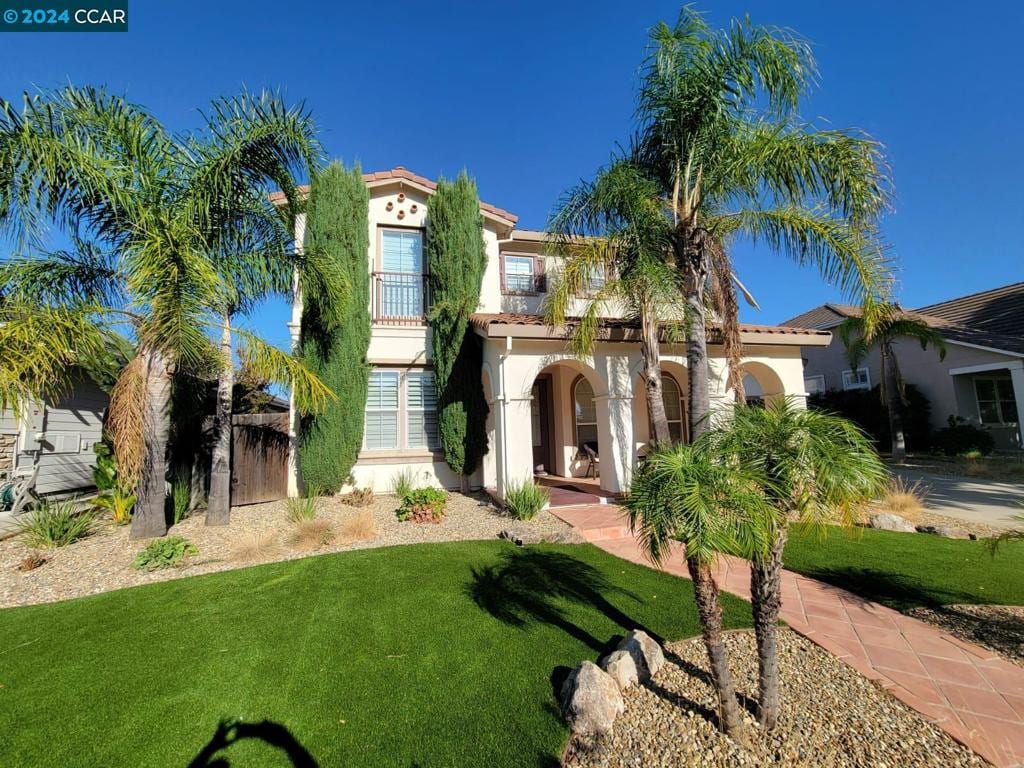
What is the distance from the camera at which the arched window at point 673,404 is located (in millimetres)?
13867

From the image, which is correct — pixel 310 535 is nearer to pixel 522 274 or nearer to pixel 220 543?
pixel 220 543

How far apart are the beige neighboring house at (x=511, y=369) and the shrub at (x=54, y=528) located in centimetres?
394

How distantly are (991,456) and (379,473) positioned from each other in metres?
22.3

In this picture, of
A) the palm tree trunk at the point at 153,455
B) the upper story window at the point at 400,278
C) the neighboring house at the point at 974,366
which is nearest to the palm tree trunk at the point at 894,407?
the neighboring house at the point at 974,366

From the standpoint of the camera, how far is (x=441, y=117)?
12141mm

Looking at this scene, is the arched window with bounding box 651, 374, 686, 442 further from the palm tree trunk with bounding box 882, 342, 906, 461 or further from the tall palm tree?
the palm tree trunk with bounding box 882, 342, 906, 461

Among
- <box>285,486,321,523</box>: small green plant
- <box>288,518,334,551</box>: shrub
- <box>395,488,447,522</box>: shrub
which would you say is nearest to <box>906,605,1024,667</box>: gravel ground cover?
<box>395,488,447,522</box>: shrub

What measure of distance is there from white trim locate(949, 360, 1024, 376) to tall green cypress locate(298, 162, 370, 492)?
74.1 feet

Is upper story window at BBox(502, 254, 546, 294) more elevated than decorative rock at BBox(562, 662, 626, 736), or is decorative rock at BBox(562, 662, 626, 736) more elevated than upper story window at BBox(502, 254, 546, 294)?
upper story window at BBox(502, 254, 546, 294)

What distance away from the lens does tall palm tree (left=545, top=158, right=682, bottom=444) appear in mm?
8336

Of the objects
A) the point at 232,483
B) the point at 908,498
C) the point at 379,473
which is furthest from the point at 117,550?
the point at 908,498

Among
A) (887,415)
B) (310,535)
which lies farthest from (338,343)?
(887,415)

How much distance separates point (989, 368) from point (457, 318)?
20585 millimetres

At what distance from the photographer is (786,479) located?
2764 mm
